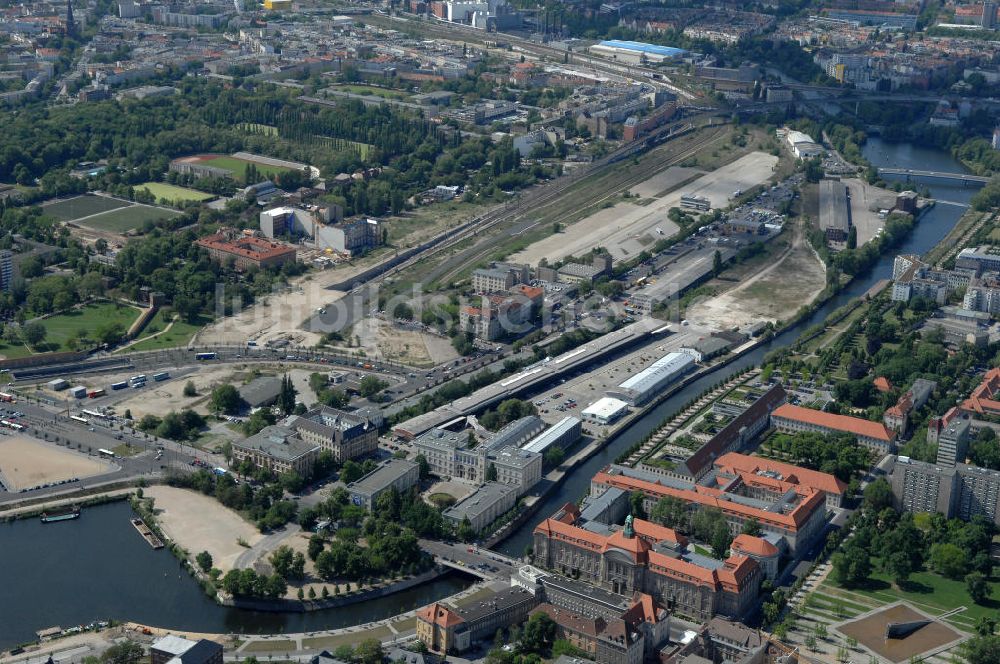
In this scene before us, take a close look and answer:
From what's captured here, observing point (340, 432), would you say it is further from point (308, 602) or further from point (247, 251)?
point (247, 251)

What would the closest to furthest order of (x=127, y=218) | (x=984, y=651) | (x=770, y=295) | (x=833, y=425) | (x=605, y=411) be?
1. (x=984, y=651)
2. (x=833, y=425)
3. (x=605, y=411)
4. (x=770, y=295)
5. (x=127, y=218)

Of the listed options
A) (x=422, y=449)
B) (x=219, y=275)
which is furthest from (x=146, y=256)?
(x=422, y=449)

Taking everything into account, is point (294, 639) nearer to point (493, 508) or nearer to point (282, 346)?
point (493, 508)

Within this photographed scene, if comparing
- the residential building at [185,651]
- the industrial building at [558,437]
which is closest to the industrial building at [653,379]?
the industrial building at [558,437]

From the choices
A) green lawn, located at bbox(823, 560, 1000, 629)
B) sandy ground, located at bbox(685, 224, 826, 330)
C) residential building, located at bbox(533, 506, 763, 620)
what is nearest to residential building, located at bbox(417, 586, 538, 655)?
residential building, located at bbox(533, 506, 763, 620)

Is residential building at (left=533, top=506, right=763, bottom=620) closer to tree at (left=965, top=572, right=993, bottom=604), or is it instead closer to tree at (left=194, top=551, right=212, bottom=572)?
tree at (left=965, top=572, right=993, bottom=604)

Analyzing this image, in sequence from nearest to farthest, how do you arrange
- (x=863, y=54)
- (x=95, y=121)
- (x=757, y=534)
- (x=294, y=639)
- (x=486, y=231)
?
(x=294, y=639) → (x=757, y=534) → (x=486, y=231) → (x=95, y=121) → (x=863, y=54)

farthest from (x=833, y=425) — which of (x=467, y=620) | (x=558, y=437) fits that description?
(x=467, y=620)

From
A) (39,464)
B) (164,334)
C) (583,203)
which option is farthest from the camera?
(583,203)
